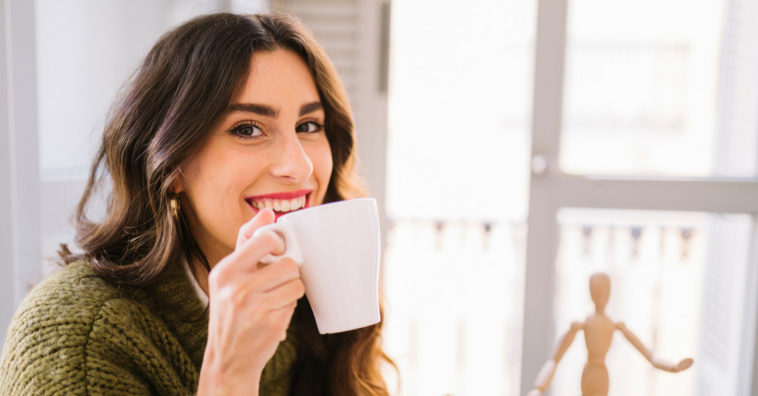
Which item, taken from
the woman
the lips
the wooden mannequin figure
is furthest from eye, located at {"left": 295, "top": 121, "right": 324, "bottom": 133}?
the wooden mannequin figure

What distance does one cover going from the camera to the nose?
77cm

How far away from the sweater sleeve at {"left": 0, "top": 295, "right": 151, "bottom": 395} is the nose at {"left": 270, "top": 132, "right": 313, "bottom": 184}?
273 millimetres

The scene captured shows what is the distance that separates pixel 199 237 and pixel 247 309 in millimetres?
373

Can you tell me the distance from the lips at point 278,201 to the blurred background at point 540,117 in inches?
16.5

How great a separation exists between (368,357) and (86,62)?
40.3 inches

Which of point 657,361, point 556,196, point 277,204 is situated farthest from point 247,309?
point 556,196

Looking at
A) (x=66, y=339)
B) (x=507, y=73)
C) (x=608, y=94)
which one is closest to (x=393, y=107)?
(x=608, y=94)

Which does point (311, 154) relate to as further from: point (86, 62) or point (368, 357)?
point (86, 62)

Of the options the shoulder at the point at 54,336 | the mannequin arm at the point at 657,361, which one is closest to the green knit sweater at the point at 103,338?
the shoulder at the point at 54,336

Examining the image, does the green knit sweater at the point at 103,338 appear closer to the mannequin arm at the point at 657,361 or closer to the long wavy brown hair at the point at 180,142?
the long wavy brown hair at the point at 180,142

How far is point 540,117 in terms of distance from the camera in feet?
5.28

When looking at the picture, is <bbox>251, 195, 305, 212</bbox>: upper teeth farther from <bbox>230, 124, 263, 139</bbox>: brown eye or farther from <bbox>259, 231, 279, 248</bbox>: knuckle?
<bbox>259, 231, 279, 248</bbox>: knuckle

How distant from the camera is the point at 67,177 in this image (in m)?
1.36

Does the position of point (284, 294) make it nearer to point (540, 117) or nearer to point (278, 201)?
point (278, 201)
